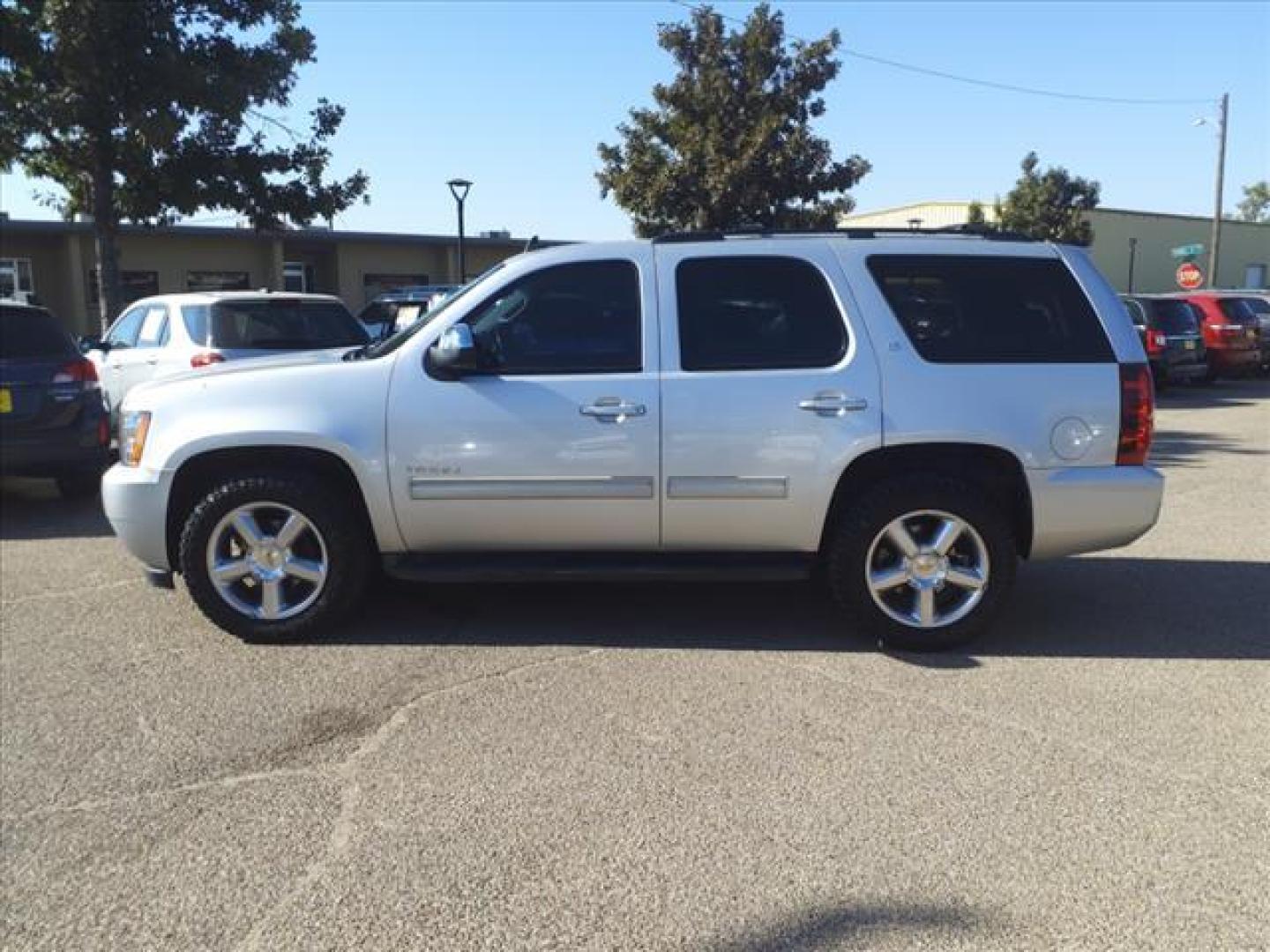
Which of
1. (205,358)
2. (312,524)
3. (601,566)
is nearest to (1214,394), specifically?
(205,358)

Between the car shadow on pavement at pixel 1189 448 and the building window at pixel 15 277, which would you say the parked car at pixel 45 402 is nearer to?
the car shadow on pavement at pixel 1189 448

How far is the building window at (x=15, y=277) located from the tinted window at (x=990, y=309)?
1170 inches

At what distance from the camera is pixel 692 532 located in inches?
192

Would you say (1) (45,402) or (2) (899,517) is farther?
(1) (45,402)

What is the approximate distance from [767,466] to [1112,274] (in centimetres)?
4947

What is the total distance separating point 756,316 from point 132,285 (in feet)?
97.2

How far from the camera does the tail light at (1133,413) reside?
478 centimetres

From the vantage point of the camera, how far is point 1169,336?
17594 mm

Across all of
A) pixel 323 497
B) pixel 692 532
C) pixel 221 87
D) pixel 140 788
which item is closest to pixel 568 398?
pixel 692 532

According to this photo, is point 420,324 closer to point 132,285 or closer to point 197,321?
point 197,321

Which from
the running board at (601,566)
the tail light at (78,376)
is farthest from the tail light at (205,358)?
the running board at (601,566)

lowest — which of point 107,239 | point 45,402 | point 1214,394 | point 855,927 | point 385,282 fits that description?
point 855,927

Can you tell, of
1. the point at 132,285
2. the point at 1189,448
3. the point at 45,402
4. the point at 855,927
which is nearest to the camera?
the point at 855,927

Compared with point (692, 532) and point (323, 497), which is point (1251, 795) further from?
point (323, 497)
